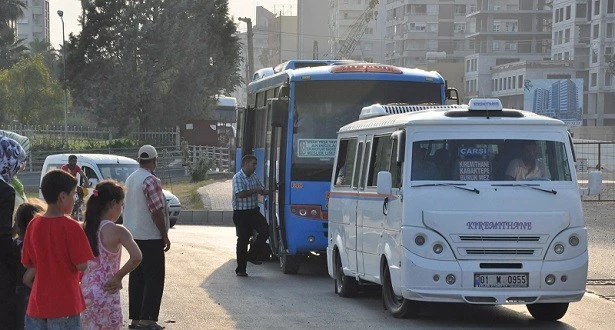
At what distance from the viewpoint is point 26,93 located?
90312 millimetres

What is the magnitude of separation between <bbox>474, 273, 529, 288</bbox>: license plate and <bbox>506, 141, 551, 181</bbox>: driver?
3.73 ft

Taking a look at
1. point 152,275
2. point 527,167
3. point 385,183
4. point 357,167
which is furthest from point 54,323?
point 357,167

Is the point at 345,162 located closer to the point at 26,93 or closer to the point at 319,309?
the point at 319,309

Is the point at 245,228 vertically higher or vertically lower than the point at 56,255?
lower

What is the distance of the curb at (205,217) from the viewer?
35094 mm

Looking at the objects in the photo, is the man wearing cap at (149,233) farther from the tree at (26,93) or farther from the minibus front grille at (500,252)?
the tree at (26,93)

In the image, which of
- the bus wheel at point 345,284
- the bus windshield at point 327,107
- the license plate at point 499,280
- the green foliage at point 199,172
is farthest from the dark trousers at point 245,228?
the green foliage at point 199,172

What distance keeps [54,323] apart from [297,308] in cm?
729

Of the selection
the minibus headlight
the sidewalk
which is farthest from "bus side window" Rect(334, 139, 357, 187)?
the sidewalk

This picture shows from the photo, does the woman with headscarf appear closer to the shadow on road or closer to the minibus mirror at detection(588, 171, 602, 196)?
the shadow on road

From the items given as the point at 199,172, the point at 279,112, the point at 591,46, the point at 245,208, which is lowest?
the point at 199,172

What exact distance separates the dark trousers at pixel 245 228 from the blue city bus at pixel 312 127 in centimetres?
23

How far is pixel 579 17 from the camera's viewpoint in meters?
135

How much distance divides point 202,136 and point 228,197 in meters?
28.2
